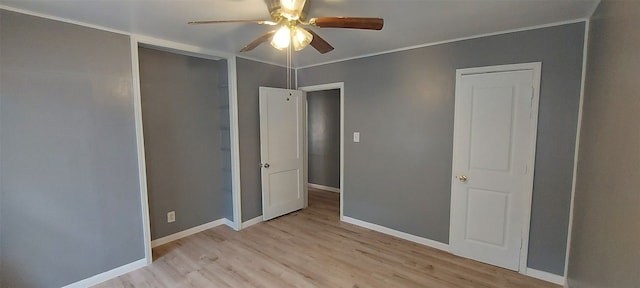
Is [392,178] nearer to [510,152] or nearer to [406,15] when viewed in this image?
[510,152]

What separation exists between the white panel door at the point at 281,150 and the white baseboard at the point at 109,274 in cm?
148

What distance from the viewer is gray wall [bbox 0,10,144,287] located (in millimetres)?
1901

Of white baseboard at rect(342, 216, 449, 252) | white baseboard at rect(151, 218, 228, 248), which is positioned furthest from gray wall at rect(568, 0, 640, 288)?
white baseboard at rect(151, 218, 228, 248)

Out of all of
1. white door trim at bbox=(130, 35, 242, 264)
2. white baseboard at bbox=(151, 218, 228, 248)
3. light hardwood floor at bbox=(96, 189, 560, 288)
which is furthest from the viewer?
white baseboard at bbox=(151, 218, 228, 248)

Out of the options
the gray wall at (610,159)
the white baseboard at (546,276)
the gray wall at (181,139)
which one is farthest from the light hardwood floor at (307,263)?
the gray wall at (610,159)

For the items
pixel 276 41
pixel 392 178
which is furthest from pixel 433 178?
pixel 276 41

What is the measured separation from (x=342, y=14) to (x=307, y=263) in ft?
7.53

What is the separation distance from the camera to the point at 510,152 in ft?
7.80

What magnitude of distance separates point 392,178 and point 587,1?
7.15 ft

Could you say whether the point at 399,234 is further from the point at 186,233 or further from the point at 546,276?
the point at 186,233

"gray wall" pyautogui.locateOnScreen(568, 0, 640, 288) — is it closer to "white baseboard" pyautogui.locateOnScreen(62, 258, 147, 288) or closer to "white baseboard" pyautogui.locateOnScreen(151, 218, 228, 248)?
"white baseboard" pyautogui.locateOnScreen(62, 258, 147, 288)

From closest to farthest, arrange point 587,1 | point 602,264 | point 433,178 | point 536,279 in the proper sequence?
point 602,264 < point 587,1 < point 536,279 < point 433,178

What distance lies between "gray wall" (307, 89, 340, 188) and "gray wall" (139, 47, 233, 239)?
7.82 feet

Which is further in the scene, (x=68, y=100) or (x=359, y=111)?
(x=359, y=111)
